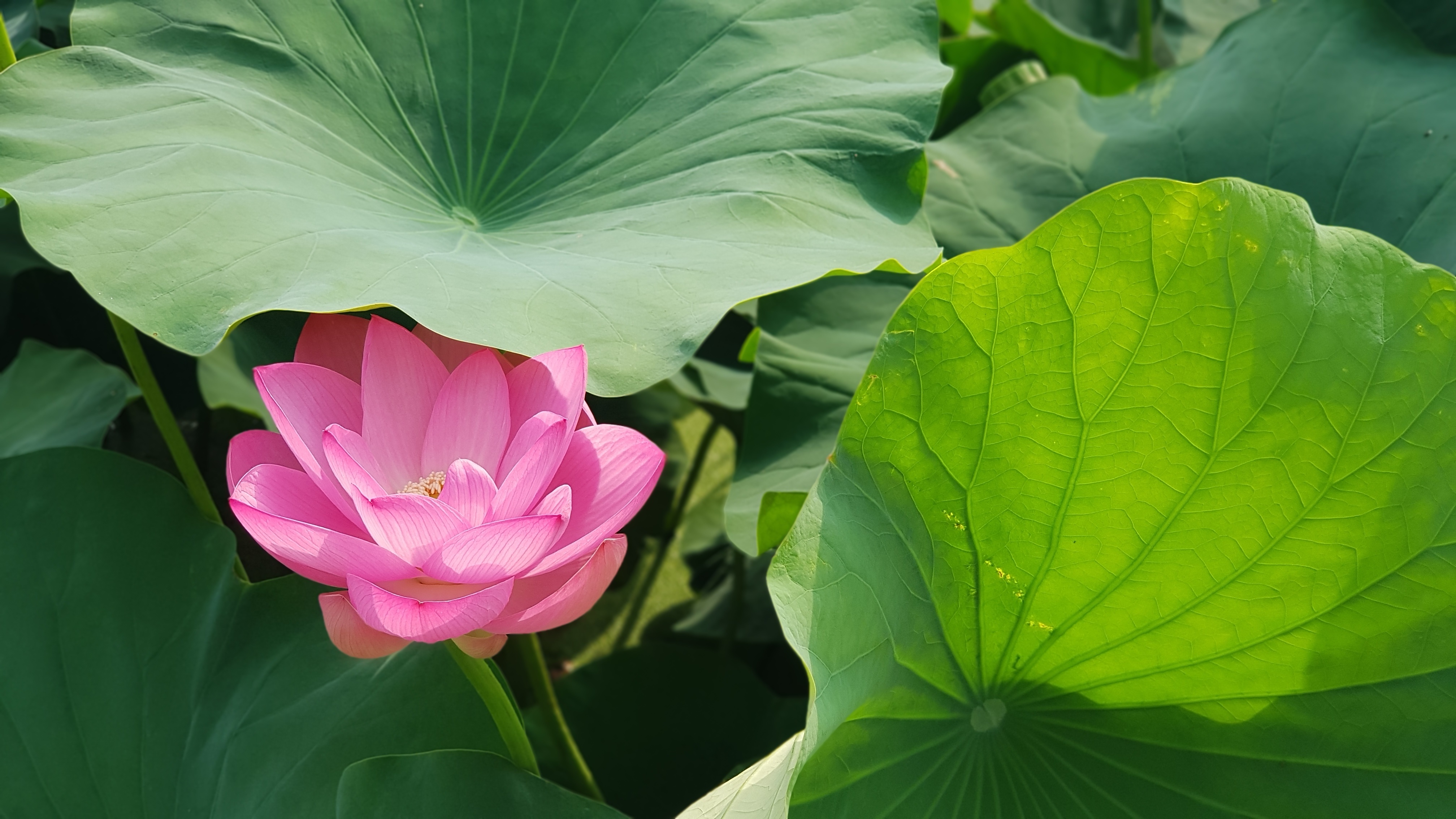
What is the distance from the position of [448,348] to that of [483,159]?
0.88 ft

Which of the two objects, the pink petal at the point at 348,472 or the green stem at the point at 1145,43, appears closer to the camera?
the pink petal at the point at 348,472

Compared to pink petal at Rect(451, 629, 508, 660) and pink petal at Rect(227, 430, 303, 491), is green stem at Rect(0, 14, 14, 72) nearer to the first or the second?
pink petal at Rect(227, 430, 303, 491)

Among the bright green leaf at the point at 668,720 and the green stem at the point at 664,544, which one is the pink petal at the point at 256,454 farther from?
the green stem at the point at 664,544

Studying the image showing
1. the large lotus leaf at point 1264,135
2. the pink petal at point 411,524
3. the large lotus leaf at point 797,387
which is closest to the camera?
the pink petal at point 411,524

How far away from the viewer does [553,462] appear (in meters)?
0.51

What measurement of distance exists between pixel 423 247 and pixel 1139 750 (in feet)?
1.85

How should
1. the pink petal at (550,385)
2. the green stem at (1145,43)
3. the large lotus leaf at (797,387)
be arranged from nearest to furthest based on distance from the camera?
the pink petal at (550,385)
the large lotus leaf at (797,387)
the green stem at (1145,43)

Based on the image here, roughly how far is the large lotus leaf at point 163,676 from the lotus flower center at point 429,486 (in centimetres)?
14

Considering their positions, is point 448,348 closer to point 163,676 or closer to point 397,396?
point 397,396

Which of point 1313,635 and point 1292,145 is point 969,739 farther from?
point 1292,145

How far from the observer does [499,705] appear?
2.06 ft

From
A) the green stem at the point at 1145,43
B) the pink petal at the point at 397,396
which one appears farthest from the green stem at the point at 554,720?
the green stem at the point at 1145,43

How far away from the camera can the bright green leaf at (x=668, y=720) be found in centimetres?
117

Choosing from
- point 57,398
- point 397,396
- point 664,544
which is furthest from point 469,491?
point 664,544
